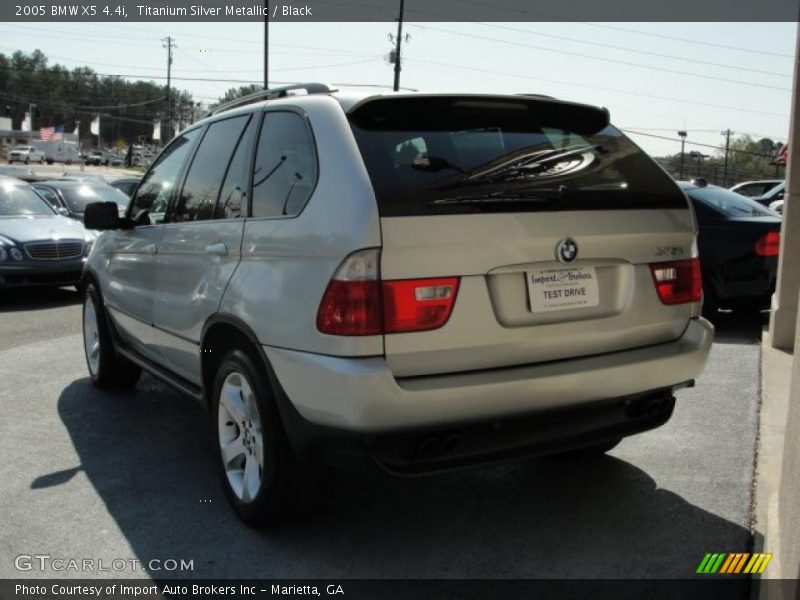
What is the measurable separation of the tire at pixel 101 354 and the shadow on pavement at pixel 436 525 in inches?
52.1

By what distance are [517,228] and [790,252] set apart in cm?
489

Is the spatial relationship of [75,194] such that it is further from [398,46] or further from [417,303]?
[398,46]

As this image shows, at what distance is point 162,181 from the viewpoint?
4961 millimetres

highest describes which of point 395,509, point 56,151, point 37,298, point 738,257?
point 56,151

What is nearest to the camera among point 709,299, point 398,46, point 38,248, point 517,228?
point 517,228

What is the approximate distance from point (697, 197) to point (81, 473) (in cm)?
684

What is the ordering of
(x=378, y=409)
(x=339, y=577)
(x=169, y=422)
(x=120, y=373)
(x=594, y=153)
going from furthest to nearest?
(x=120, y=373) < (x=169, y=422) < (x=594, y=153) < (x=339, y=577) < (x=378, y=409)

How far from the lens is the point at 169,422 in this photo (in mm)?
5152

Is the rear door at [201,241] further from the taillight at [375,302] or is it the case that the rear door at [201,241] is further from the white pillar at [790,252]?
the white pillar at [790,252]

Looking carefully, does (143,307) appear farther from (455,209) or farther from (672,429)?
(672,429)

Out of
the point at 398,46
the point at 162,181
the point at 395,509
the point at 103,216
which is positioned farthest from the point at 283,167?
the point at 398,46

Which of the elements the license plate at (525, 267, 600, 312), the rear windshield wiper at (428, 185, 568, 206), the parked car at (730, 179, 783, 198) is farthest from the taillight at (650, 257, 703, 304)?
the parked car at (730, 179, 783, 198)

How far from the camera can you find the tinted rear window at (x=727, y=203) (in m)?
8.20

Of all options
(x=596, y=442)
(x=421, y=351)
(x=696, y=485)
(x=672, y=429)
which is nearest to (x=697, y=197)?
(x=672, y=429)
